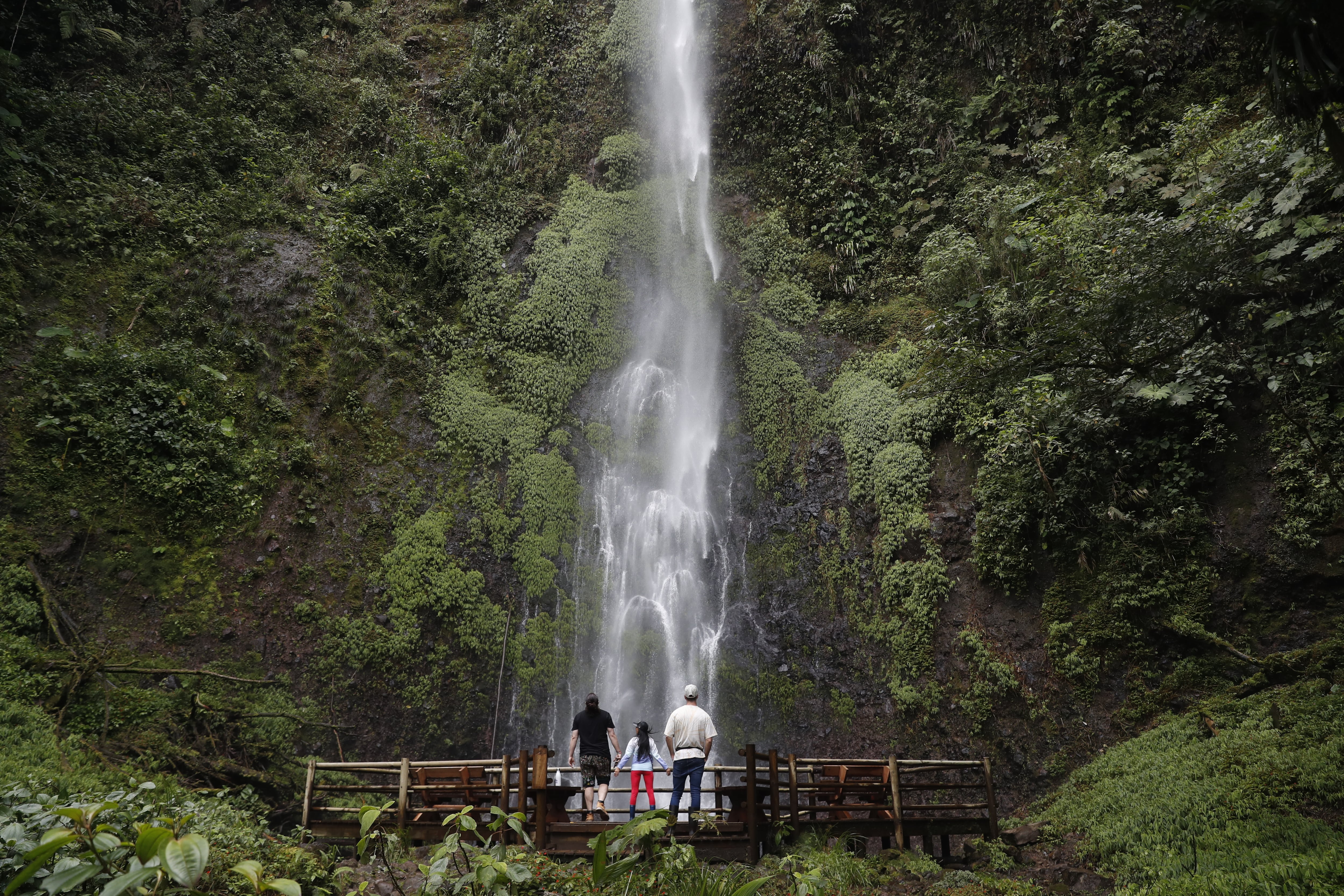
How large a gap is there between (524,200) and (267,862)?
17261 millimetres

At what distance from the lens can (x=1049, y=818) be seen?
28.0 feet

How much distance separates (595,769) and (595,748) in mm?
214

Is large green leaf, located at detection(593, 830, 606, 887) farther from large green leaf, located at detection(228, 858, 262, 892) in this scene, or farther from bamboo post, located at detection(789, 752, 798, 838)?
bamboo post, located at detection(789, 752, 798, 838)

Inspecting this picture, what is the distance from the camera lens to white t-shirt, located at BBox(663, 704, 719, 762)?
7.12m

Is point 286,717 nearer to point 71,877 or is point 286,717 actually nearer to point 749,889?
point 71,877

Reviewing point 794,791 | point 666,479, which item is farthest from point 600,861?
point 666,479

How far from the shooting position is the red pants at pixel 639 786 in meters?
7.64

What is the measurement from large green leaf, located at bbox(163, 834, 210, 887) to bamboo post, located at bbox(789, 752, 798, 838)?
20.2ft

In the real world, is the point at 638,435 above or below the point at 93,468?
above

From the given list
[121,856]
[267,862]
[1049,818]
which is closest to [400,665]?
[267,862]

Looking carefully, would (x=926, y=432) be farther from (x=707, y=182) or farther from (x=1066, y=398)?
(x=707, y=182)

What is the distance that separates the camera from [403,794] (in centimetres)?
749

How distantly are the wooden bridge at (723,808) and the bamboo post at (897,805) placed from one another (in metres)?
0.01

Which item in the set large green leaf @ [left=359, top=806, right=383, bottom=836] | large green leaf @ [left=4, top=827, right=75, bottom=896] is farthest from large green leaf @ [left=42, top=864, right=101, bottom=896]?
large green leaf @ [left=359, top=806, right=383, bottom=836]
